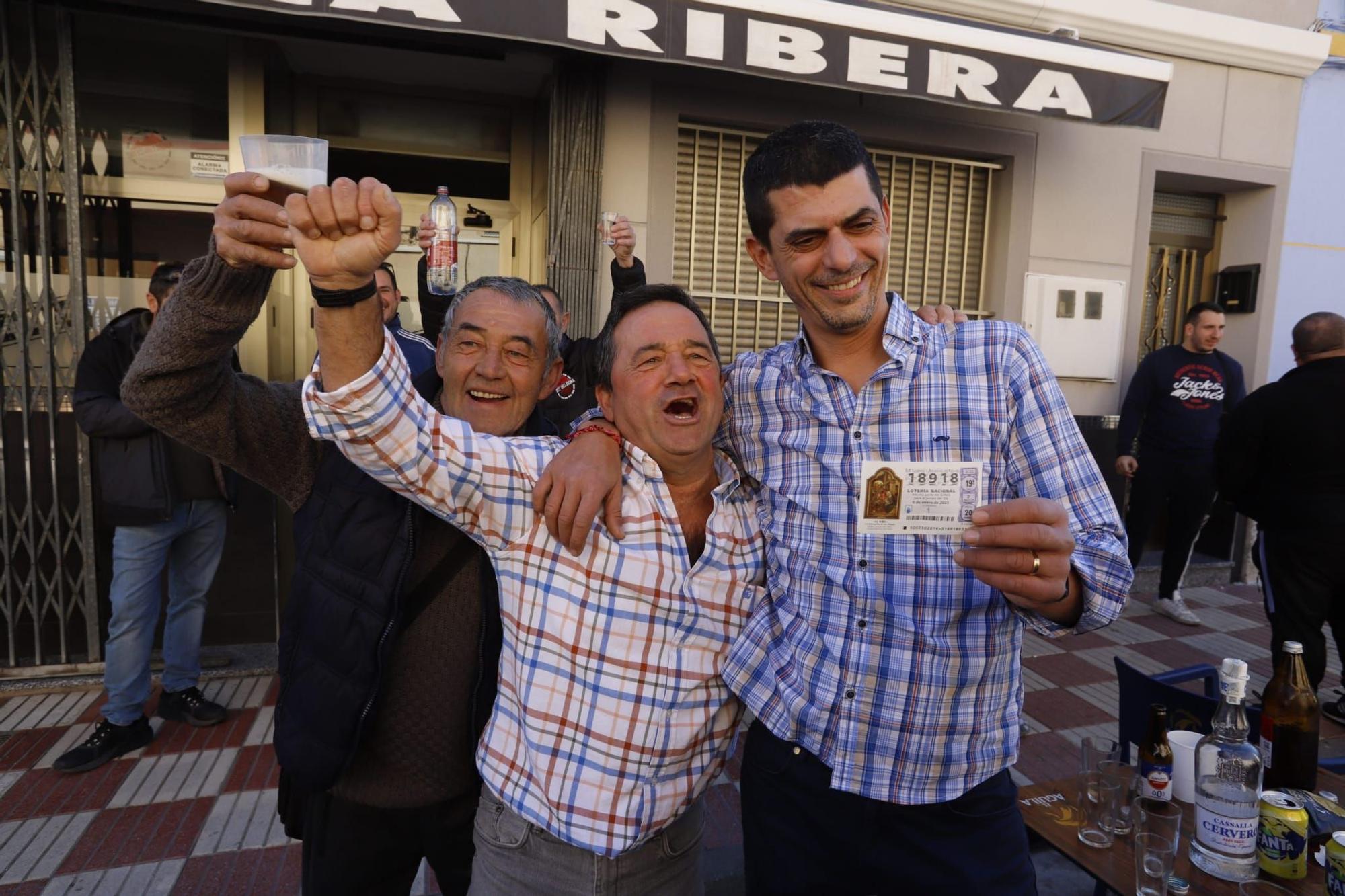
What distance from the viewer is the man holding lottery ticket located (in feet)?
4.94

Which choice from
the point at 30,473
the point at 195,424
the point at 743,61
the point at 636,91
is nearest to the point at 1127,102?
the point at 743,61

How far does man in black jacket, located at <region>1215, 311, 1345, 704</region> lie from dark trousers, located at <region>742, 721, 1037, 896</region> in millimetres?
3523

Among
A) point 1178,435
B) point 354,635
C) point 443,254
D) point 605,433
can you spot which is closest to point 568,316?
point 443,254

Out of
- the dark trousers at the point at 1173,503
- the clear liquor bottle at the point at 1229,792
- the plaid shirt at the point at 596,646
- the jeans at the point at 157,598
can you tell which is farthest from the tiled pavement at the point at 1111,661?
the jeans at the point at 157,598

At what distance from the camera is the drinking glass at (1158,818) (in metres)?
1.84

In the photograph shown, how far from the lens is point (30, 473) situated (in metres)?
4.25

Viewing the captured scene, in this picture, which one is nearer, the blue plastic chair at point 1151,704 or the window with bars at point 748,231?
the blue plastic chair at point 1151,704

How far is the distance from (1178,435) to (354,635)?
6192 millimetres

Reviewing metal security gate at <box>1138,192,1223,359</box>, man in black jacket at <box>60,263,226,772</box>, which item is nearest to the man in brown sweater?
man in black jacket at <box>60,263,226,772</box>

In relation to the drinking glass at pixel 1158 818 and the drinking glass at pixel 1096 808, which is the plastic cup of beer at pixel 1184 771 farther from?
the drinking glass at pixel 1096 808

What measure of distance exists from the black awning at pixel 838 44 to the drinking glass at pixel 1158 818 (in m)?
3.72

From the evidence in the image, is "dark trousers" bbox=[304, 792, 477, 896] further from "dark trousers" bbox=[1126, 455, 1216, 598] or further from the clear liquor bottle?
"dark trousers" bbox=[1126, 455, 1216, 598]

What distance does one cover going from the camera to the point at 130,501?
359 cm

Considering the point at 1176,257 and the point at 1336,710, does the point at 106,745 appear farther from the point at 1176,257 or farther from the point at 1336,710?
the point at 1176,257
